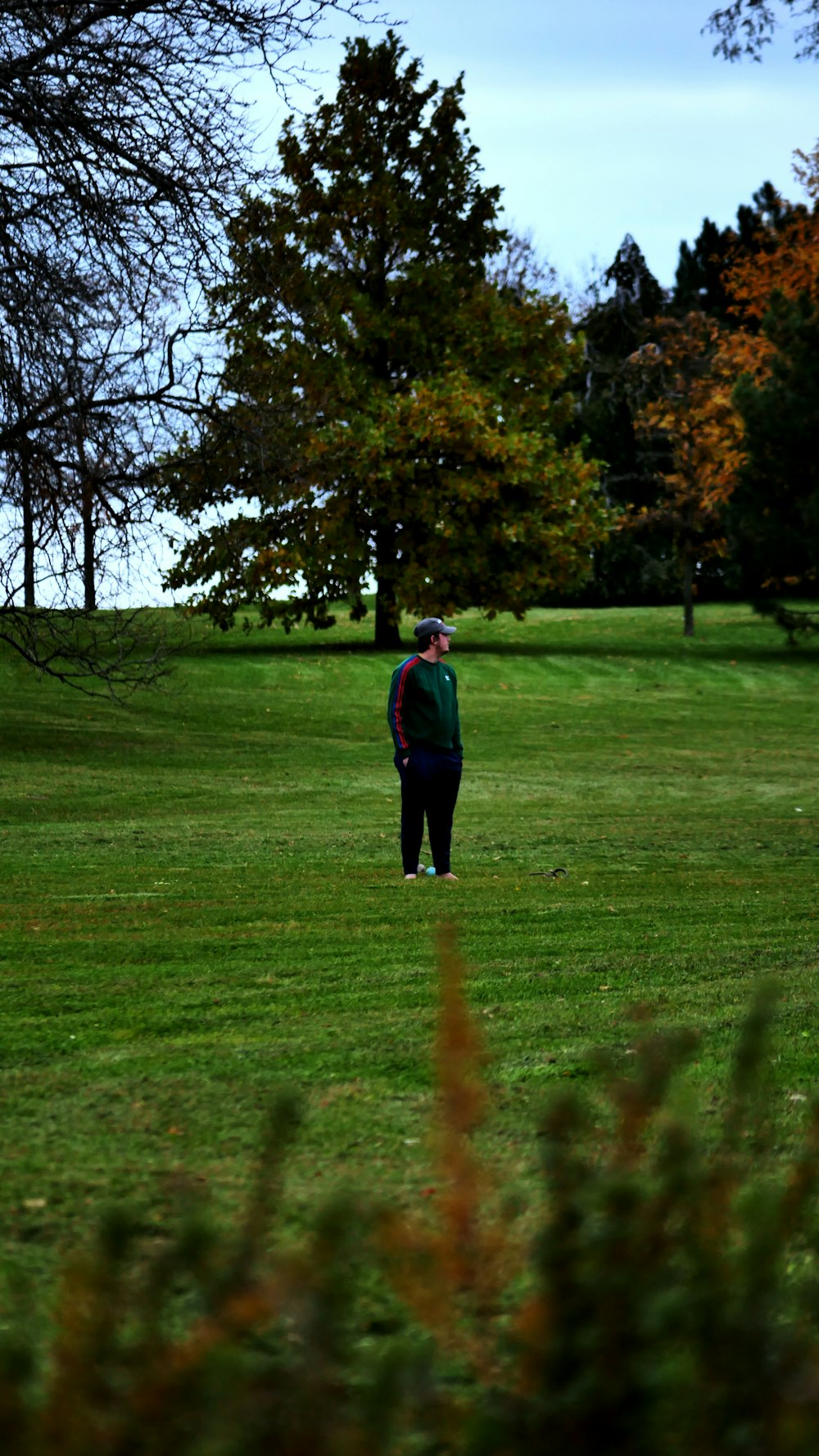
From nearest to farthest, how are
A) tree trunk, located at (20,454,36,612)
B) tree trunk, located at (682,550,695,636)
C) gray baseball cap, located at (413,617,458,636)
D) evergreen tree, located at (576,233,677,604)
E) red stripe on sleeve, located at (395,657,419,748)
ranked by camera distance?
red stripe on sleeve, located at (395,657,419,748) < gray baseball cap, located at (413,617,458,636) < tree trunk, located at (20,454,36,612) < tree trunk, located at (682,550,695,636) < evergreen tree, located at (576,233,677,604)

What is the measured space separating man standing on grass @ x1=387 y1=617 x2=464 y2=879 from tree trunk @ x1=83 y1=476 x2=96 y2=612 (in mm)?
7351

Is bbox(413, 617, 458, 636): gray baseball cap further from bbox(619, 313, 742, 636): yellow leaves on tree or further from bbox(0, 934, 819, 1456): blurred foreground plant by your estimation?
bbox(619, 313, 742, 636): yellow leaves on tree

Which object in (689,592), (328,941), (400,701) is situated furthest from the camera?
(689,592)

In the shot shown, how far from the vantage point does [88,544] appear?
18688mm

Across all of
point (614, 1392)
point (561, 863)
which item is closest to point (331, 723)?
point (561, 863)

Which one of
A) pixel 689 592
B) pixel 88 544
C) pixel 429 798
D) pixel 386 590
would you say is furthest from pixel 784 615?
pixel 429 798

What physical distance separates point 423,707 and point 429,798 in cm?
73

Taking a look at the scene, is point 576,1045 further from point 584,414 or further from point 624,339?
point 624,339

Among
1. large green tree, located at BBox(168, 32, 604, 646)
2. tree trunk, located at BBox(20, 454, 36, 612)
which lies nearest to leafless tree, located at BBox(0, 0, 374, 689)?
tree trunk, located at BBox(20, 454, 36, 612)

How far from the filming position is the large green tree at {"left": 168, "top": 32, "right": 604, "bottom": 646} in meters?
36.6

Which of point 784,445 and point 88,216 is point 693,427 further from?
point 88,216

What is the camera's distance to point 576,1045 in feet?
21.0

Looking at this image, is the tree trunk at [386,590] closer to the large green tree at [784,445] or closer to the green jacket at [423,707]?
the large green tree at [784,445]

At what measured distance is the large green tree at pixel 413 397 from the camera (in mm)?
36562
